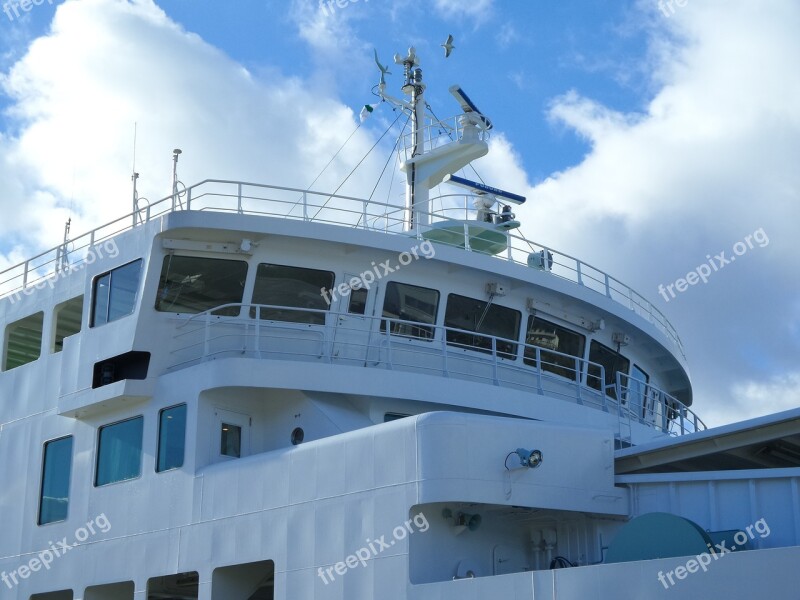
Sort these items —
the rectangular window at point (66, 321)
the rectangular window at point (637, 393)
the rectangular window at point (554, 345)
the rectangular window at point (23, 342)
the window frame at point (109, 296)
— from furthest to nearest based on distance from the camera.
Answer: the rectangular window at point (637, 393), the rectangular window at point (23, 342), the rectangular window at point (66, 321), the rectangular window at point (554, 345), the window frame at point (109, 296)

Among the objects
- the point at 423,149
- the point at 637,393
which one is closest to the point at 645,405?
the point at 637,393

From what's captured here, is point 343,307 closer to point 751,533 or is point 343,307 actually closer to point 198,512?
point 198,512

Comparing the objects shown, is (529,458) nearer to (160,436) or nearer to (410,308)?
(410,308)

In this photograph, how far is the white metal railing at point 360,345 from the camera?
16547 mm

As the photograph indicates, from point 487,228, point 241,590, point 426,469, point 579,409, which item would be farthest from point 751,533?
point 487,228

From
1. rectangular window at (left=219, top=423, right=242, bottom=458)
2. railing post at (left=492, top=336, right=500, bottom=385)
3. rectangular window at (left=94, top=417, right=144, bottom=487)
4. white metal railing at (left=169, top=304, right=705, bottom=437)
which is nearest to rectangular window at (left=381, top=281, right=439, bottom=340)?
white metal railing at (left=169, top=304, right=705, bottom=437)

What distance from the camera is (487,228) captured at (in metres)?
20.1

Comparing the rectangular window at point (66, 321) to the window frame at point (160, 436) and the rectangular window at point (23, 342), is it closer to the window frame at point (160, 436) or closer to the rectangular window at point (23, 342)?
the rectangular window at point (23, 342)

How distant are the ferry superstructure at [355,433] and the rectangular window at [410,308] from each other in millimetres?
32

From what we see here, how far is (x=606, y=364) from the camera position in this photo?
19719mm

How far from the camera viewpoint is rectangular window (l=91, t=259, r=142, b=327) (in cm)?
1692

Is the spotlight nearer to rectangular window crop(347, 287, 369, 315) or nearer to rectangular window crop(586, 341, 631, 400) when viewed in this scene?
rectangular window crop(347, 287, 369, 315)

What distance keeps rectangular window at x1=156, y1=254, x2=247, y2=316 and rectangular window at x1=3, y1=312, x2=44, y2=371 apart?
4.03m

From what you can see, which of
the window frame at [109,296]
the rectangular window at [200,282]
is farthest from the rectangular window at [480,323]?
the window frame at [109,296]
